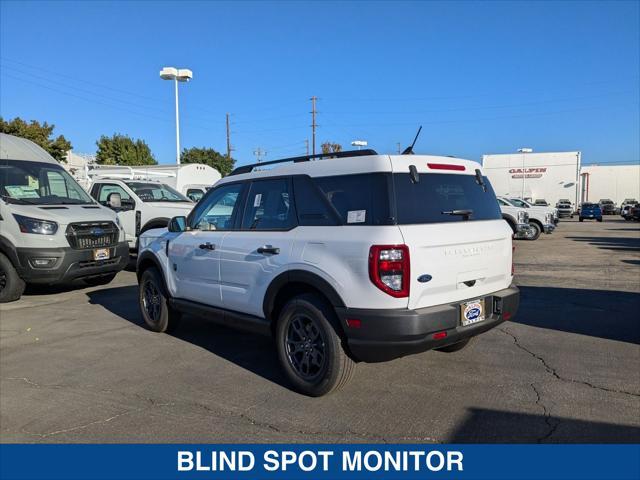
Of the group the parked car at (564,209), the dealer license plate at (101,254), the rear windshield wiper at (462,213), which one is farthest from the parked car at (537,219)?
the parked car at (564,209)

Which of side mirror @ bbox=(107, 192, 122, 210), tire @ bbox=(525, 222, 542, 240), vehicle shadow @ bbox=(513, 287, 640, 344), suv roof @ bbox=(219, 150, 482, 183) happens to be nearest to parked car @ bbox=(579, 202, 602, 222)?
tire @ bbox=(525, 222, 542, 240)

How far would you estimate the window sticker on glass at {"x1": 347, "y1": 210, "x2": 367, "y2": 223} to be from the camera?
3.66 meters

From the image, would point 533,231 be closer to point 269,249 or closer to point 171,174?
point 171,174

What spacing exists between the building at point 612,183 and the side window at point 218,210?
58.8 meters

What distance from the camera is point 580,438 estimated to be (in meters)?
3.28

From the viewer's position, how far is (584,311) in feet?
23.0

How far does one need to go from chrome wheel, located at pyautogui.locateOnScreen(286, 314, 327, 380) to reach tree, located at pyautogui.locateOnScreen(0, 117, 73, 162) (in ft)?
87.5

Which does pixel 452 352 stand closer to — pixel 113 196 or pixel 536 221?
pixel 113 196

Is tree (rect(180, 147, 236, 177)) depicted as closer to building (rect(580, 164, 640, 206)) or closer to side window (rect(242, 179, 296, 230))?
building (rect(580, 164, 640, 206))

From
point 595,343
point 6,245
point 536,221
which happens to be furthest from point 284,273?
point 536,221

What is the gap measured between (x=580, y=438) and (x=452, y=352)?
1.91 metres

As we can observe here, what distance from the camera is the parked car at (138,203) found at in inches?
438

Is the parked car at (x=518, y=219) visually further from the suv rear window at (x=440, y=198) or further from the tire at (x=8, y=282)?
the tire at (x=8, y=282)

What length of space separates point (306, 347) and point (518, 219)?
17.0 meters
